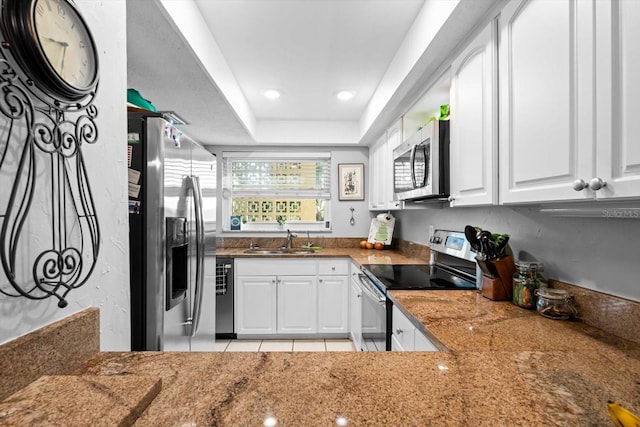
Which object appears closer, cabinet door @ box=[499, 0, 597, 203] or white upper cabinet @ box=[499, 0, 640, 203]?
white upper cabinet @ box=[499, 0, 640, 203]

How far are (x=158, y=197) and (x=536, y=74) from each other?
1502mm

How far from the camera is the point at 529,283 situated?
136 centimetres

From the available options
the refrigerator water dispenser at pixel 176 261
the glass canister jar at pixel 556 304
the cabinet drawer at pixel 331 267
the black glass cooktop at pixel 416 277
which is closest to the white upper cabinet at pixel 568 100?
the glass canister jar at pixel 556 304

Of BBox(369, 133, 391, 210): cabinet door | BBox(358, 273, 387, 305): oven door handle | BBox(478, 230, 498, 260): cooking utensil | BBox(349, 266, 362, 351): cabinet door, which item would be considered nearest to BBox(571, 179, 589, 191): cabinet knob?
BBox(478, 230, 498, 260): cooking utensil

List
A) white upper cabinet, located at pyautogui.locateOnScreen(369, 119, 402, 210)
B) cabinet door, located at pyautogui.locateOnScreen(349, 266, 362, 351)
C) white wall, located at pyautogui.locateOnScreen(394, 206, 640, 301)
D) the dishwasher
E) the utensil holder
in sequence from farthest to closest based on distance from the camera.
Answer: the dishwasher → white upper cabinet, located at pyautogui.locateOnScreen(369, 119, 402, 210) → cabinet door, located at pyautogui.locateOnScreen(349, 266, 362, 351) → the utensil holder → white wall, located at pyautogui.locateOnScreen(394, 206, 640, 301)

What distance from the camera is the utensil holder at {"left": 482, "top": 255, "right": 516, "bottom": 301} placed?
4.90 ft

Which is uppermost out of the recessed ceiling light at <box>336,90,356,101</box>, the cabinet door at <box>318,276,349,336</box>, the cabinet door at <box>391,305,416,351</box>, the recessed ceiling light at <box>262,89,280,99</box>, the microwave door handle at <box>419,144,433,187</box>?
the recessed ceiling light at <box>336,90,356,101</box>

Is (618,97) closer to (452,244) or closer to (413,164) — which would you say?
(413,164)


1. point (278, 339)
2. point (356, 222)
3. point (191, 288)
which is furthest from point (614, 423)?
point (356, 222)

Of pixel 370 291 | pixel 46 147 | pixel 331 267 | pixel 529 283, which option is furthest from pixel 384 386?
pixel 331 267

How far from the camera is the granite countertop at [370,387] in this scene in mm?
507

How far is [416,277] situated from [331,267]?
1.35 meters

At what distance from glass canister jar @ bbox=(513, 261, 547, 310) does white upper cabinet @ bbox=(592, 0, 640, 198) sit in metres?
0.64

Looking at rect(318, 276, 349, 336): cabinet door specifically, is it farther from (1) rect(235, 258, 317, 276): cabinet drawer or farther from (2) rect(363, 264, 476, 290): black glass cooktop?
(2) rect(363, 264, 476, 290): black glass cooktop
